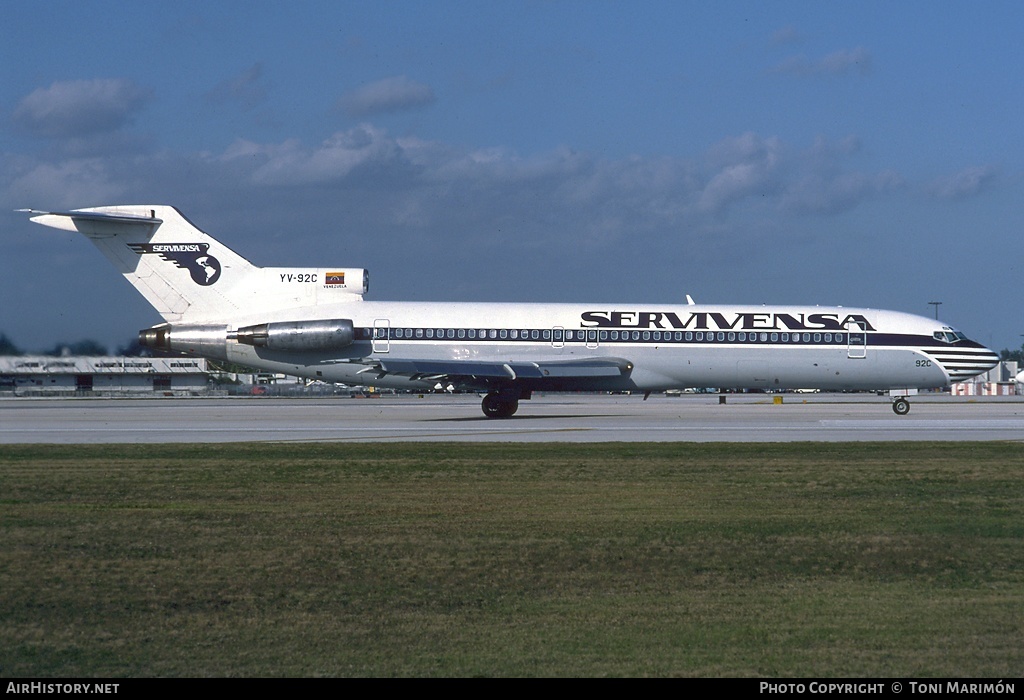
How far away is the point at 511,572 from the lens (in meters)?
9.20

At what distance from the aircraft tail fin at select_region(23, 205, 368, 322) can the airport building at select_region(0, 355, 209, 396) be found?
2484cm

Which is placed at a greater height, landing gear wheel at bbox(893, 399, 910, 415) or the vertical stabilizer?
the vertical stabilizer

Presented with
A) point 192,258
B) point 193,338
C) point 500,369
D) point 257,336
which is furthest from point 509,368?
point 192,258

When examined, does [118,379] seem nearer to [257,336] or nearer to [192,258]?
[192,258]

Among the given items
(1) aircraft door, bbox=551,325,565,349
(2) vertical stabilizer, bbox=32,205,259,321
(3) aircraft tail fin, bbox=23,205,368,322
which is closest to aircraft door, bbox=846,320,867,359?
(1) aircraft door, bbox=551,325,565,349

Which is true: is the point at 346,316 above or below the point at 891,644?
above

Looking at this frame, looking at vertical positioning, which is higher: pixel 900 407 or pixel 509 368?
pixel 509 368

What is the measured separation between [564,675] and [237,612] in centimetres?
280

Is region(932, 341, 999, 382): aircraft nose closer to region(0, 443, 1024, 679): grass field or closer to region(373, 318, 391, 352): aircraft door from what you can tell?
region(373, 318, 391, 352): aircraft door

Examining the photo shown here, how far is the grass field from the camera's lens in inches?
267

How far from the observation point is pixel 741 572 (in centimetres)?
919

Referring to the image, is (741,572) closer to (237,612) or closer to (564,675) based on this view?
(564,675)

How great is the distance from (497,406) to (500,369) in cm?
219
